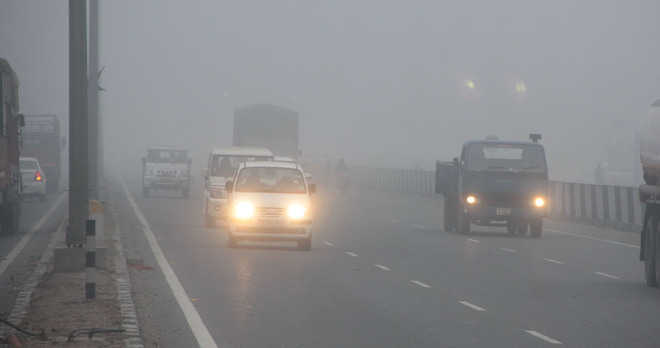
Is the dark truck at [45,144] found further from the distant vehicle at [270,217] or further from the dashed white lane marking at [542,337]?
the dashed white lane marking at [542,337]

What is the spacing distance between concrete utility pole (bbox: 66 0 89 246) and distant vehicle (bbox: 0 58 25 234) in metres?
6.92

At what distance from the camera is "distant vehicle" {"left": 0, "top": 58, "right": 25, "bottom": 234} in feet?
86.5

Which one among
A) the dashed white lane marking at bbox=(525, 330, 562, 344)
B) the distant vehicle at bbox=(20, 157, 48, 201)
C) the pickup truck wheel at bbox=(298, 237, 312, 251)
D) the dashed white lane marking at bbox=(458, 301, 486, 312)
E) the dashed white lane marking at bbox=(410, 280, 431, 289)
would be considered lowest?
the dashed white lane marking at bbox=(525, 330, 562, 344)

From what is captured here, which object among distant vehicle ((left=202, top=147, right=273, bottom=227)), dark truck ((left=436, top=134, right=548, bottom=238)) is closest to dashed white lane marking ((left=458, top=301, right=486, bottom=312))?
dark truck ((left=436, top=134, right=548, bottom=238))

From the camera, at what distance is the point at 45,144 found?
196 feet

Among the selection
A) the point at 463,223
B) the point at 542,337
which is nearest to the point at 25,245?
the point at 463,223

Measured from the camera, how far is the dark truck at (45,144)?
5750 centimetres

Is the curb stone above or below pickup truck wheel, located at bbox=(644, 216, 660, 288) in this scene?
below

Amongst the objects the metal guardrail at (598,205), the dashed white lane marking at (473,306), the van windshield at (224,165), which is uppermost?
the van windshield at (224,165)

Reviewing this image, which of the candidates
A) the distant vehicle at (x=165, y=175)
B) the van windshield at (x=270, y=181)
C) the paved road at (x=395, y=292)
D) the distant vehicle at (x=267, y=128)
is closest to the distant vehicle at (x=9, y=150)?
the paved road at (x=395, y=292)

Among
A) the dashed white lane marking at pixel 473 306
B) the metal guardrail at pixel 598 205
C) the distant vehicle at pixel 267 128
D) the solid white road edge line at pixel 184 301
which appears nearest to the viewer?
the solid white road edge line at pixel 184 301

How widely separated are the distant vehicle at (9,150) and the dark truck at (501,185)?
32.8 ft

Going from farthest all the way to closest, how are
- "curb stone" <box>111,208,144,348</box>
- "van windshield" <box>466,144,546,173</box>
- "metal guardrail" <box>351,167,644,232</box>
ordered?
1. "metal guardrail" <box>351,167,644,232</box>
2. "van windshield" <box>466,144,546,173</box>
3. "curb stone" <box>111,208,144,348</box>

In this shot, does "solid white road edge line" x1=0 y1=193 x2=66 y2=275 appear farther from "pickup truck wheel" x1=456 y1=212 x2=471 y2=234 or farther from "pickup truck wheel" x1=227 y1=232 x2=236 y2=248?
"pickup truck wheel" x1=456 y1=212 x2=471 y2=234
